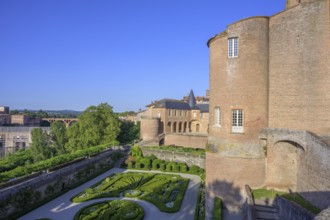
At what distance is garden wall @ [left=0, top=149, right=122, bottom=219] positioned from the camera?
61.5ft

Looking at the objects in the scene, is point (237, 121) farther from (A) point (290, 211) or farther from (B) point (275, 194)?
(A) point (290, 211)

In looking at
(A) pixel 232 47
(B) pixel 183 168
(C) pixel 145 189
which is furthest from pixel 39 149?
(A) pixel 232 47

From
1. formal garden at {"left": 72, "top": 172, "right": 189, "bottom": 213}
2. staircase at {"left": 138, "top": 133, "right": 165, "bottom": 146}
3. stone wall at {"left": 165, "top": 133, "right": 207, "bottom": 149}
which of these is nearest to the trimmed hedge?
formal garden at {"left": 72, "top": 172, "right": 189, "bottom": 213}

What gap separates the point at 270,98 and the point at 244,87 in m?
1.88

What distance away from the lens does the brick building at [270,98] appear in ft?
45.4

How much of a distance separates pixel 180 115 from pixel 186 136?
1321cm

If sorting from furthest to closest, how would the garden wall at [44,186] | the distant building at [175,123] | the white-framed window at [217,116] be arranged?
the distant building at [175,123] < the garden wall at [44,186] < the white-framed window at [217,116]

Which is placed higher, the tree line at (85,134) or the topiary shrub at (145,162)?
the tree line at (85,134)

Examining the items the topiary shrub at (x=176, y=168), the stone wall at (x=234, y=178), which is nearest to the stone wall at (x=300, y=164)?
the stone wall at (x=234, y=178)

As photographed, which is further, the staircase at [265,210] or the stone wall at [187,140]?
the stone wall at [187,140]

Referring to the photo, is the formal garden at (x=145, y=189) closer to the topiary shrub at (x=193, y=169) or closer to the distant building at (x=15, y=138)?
the topiary shrub at (x=193, y=169)

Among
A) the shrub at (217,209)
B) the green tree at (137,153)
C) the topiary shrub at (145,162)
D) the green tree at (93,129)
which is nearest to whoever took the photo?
the shrub at (217,209)

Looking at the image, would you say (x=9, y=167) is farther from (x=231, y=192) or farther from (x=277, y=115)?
(x=277, y=115)

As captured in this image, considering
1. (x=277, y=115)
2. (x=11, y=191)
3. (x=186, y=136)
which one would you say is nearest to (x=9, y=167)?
(x=11, y=191)
